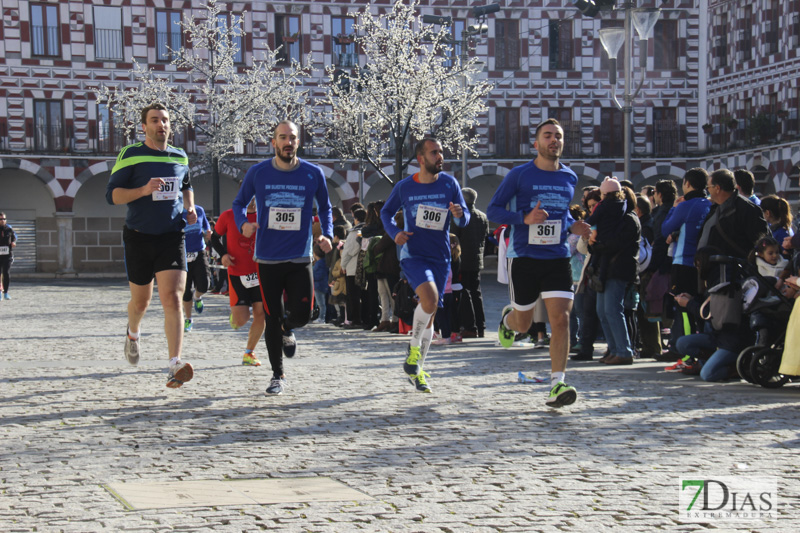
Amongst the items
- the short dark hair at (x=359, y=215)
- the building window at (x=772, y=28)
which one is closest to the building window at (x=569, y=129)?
the building window at (x=772, y=28)

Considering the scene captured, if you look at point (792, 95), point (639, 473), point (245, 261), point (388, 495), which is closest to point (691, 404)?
point (639, 473)

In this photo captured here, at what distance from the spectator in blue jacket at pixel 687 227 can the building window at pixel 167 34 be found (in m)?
40.9

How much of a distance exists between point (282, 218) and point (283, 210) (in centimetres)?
6

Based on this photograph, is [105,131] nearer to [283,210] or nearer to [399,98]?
[399,98]

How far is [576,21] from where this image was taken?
5206 centimetres

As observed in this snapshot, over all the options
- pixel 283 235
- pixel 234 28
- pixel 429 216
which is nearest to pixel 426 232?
pixel 429 216

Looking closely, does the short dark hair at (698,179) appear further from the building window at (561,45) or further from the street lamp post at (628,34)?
the building window at (561,45)

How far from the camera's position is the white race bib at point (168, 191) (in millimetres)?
9195

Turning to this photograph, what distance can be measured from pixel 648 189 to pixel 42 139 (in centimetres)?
3875

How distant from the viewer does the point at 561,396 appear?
8203 millimetres

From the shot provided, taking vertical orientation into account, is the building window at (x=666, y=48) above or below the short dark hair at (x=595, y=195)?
above

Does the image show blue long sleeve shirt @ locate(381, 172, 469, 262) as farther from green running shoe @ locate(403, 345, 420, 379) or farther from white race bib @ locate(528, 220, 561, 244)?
white race bib @ locate(528, 220, 561, 244)

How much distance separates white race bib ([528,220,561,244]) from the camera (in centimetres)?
875

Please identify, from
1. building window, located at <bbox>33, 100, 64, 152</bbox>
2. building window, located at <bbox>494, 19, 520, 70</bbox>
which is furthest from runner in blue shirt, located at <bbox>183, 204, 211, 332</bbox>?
building window, located at <bbox>494, 19, 520, 70</bbox>
